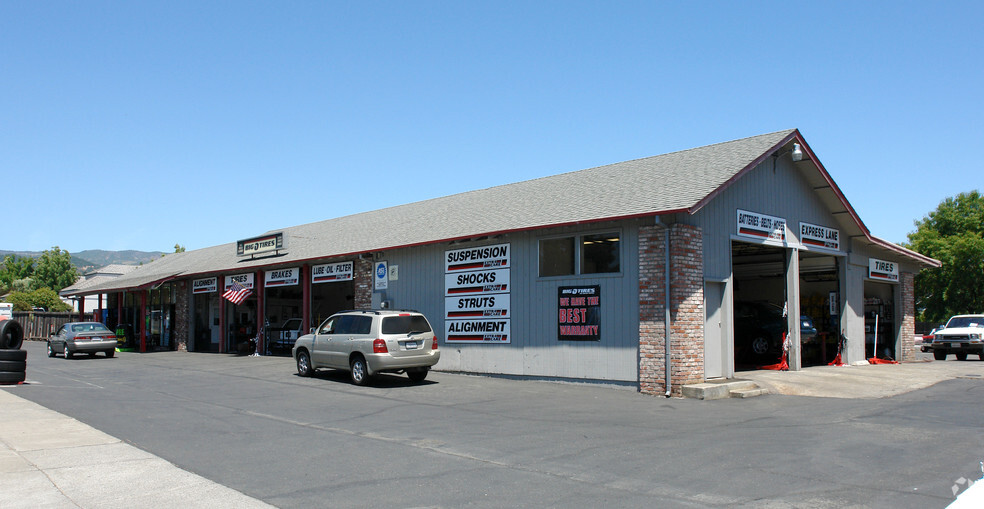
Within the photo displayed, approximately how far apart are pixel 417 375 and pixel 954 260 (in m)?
52.1

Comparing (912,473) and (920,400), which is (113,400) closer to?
(912,473)

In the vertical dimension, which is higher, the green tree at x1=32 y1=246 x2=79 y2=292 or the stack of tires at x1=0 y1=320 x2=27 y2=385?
the green tree at x1=32 y1=246 x2=79 y2=292

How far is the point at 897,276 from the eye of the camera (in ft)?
82.5

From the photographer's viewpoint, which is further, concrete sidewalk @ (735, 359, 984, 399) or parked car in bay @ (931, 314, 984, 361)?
parked car in bay @ (931, 314, 984, 361)

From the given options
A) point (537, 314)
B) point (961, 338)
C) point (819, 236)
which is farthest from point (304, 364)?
point (961, 338)

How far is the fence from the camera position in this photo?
157 ft

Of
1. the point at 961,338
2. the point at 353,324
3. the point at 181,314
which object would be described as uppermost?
the point at 353,324

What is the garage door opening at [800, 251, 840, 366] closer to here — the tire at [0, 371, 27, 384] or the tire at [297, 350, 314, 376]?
the tire at [297, 350, 314, 376]

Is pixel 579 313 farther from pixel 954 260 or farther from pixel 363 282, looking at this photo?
pixel 954 260

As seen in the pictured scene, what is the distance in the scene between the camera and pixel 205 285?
1277 inches

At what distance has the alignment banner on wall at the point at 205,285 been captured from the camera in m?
31.8

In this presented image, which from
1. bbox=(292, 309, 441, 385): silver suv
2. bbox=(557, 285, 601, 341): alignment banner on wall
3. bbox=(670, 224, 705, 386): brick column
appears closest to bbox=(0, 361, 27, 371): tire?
bbox=(292, 309, 441, 385): silver suv

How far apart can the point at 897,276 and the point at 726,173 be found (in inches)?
496

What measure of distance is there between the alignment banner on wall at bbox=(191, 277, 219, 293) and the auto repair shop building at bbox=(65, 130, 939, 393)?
361 cm
